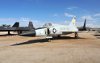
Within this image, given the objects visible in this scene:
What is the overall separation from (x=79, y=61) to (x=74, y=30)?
16.5 meters

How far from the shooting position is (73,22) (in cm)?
3033

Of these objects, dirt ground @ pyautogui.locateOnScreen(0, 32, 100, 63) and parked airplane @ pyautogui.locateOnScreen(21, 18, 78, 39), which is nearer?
dirt ground @ pyautogui.locateOnScreen(0, 32, 100, 63)

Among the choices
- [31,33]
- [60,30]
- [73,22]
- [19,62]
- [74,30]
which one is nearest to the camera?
[19,62]

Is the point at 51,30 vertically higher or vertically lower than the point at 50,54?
higher

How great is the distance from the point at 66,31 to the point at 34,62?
15.9 meters

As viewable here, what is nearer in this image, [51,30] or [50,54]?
[50,54]

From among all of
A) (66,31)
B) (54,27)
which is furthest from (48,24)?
(66,31)

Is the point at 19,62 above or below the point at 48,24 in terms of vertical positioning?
below

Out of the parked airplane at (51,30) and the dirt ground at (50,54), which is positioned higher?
the parked airplane at (51,30)

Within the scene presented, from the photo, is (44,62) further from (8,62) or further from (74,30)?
(74,30)

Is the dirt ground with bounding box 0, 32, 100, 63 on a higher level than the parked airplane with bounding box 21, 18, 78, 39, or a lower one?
lower

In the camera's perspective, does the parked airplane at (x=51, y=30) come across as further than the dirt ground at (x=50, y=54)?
Yes

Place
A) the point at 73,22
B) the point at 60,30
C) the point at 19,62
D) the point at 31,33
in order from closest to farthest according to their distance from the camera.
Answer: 1. the point at 19,62
2. the point at 31,33
3. the point at 60,30
4. the point at 73,22

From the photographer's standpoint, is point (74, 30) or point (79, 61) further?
point (74, 30)
